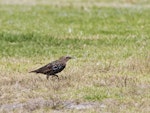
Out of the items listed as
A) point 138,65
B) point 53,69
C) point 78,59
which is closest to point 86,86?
point 53,69

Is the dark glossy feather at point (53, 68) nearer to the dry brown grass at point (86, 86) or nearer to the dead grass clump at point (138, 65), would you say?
the dry brown grass at point (86, 86)

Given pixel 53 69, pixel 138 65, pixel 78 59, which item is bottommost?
pixel 78 59

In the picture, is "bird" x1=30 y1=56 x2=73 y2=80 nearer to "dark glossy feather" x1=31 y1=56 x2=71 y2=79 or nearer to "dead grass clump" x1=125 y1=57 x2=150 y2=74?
"dark glossy feather" x1=31 y1=56 x2=71 y2=79

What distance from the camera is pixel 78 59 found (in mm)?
16672

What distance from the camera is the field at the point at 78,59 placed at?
1171 cm

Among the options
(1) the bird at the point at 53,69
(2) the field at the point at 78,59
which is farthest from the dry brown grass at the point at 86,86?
(1) the bird at the point at 53,69

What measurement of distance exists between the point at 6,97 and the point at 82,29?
1089cm

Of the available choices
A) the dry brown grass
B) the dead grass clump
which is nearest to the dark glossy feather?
the dry brown grass

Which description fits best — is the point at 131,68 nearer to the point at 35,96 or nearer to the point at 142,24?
the point at 35,96

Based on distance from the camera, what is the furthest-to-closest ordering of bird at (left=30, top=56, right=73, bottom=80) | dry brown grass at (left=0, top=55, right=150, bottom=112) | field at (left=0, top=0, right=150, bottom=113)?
bird at (left=30, top=56, right=73, bottom=80) → field at (left=0, top=0, right=150, bottom=113) → dry brown grass at (left=0, top=55, right=150, bottom=112)

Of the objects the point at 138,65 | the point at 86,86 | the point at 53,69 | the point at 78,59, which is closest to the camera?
the point at 86,86

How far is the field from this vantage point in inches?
461

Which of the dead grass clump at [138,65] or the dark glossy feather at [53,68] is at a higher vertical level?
the dark glossy feather at [53,68]

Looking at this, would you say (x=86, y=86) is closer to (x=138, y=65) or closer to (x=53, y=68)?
(x=53, y=68)
